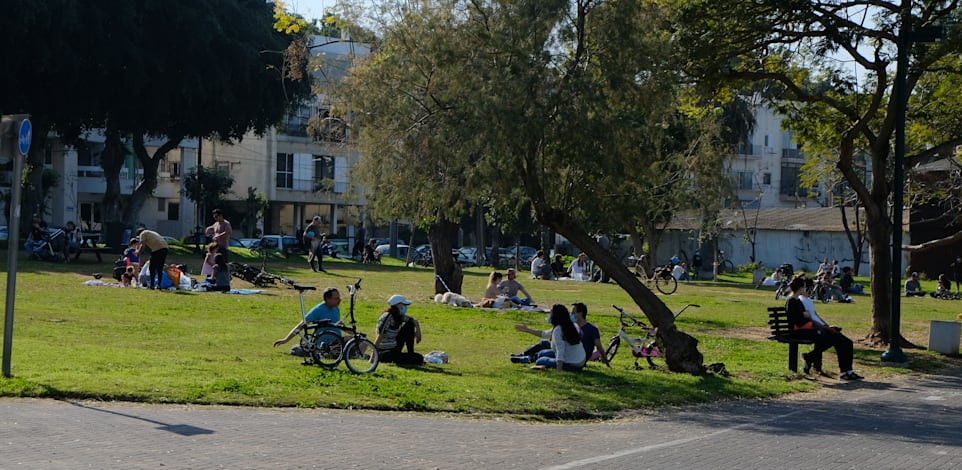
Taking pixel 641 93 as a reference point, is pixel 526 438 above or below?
below

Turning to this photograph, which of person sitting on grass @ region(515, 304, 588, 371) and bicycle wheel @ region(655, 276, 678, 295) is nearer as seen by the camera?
person sitting on grass @ region(515, 304, 588, 371)

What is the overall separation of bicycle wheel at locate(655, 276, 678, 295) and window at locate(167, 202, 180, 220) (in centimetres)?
4486

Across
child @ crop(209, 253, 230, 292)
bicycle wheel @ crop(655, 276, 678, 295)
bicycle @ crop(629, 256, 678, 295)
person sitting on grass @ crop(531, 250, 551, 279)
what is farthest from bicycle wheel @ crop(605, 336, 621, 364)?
person sitting on grass @ crop(531, 250, 551, 279)

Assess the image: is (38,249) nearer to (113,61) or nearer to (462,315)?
(113,61)

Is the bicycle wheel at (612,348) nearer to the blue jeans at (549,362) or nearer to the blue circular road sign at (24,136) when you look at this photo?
the blue jeans at (549,362)

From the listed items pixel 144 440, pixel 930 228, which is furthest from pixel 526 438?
pixel 930 228

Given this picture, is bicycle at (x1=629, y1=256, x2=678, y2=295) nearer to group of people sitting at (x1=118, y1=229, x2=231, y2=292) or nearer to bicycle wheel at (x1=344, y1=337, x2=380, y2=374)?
group of people sitting at (x1=118, y1=229, x2=231, y2=292)

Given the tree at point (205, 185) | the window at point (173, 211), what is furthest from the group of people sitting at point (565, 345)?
the window at point (173, 211)

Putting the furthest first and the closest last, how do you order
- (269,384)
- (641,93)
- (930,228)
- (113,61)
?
(930,228), (113,61), (641,93), (269,384)

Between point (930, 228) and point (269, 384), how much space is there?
50.8 metres

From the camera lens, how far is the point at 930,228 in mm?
57375

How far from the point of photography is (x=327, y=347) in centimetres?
1476

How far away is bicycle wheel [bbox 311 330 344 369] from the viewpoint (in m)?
14.7

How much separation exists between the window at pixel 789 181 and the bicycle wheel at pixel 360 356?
3362 inches
